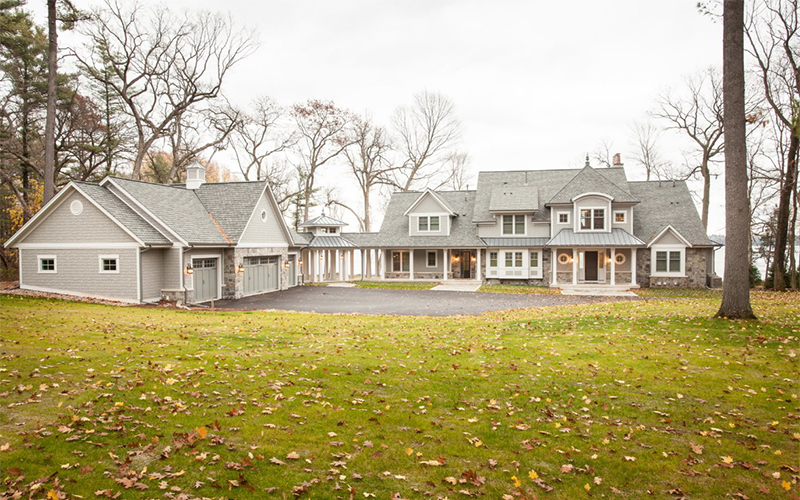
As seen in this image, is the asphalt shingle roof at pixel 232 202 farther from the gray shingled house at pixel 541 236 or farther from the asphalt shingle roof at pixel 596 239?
the asphalt shingle roof at pixel 596 239

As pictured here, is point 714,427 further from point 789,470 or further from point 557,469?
point 557,469

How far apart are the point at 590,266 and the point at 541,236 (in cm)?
379

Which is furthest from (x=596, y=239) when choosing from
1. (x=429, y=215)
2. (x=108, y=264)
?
(x=108, y=264)

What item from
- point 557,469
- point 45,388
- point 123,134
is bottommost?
Result: point 557,469

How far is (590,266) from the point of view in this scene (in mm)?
31359

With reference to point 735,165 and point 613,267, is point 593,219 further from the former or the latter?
point 735,165

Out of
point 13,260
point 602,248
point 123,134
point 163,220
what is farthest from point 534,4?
point 13,260

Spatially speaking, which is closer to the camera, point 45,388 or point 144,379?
point 45,388

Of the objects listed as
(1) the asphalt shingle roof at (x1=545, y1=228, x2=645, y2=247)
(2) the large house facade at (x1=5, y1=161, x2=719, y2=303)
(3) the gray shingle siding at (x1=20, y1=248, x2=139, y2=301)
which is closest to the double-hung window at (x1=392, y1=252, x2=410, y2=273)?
(2) the large house facade at (x1=5, y1=161, x2=719, y2=303)

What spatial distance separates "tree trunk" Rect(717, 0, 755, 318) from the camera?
12.2 m

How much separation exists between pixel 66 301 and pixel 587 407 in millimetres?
19724

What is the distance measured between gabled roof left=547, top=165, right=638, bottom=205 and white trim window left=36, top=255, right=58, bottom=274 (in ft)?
A: 90.8

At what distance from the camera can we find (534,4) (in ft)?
61.7

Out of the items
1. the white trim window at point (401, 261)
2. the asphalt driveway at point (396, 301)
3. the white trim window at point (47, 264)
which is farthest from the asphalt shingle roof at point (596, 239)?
the white trim window at point (47, 264)
